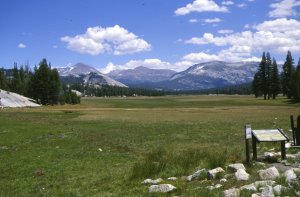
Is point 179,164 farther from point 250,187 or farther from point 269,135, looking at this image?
point 250,187

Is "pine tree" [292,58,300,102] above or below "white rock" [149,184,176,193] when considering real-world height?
above

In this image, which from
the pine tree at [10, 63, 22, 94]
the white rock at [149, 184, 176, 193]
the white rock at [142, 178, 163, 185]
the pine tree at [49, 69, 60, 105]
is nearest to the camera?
the white rock at [149, 184, 176, 193]

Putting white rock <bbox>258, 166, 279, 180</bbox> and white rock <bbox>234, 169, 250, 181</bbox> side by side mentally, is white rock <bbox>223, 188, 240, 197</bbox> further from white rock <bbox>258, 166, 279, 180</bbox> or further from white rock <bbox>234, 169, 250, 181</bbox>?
white rock <bbox>258, 166, 279, 180</bbox>

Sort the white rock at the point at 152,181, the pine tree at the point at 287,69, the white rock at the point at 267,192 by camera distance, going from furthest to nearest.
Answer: the pine tree at the point at 287,69
the white rock at the point at 152,181
the white rock at the point at 267,192

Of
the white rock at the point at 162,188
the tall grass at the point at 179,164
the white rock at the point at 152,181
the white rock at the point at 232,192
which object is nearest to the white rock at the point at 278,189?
the white rock at the point at 232,192

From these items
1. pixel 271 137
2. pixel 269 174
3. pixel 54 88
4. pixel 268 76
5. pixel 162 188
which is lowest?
pixel 162 188

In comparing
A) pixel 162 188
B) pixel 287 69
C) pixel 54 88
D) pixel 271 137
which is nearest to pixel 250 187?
pixel 162 188

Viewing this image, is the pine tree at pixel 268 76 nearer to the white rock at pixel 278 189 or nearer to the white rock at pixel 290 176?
the white rock at pixel 290 176

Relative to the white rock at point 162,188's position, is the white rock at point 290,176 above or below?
above

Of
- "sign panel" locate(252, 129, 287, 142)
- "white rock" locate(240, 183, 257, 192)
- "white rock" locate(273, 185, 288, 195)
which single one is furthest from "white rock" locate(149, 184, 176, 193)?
"sign panel" locate(252, 129, 287, 142)

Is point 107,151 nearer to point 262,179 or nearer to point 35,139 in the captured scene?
point 35,139

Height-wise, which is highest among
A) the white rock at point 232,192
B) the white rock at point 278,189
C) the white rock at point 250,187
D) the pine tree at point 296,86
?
the pine tree at point 296,86

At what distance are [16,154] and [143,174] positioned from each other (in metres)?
14.9

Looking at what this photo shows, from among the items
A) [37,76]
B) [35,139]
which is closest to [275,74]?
[37,76]
